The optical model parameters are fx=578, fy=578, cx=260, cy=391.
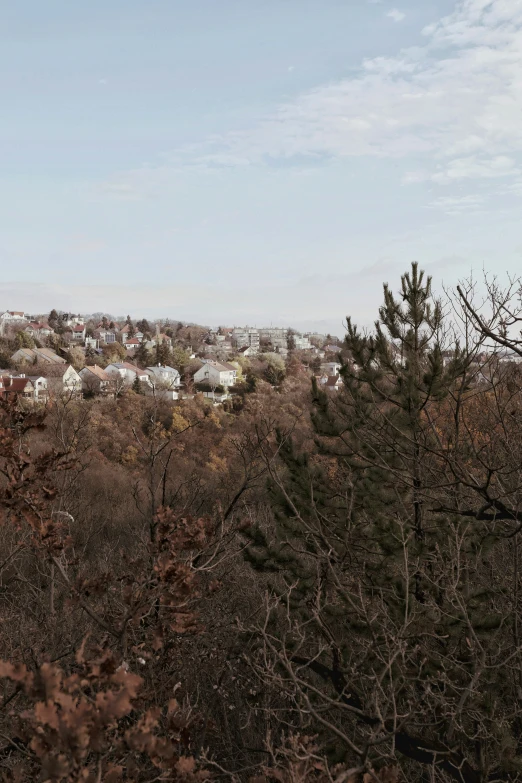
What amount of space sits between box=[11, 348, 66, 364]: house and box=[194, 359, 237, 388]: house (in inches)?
598

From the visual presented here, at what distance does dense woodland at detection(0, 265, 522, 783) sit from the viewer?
2855 millimetres

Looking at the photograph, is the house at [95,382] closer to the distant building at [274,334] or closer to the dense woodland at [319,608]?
the dense woodland at [319,608]

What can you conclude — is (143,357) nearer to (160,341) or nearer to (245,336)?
(160,341)

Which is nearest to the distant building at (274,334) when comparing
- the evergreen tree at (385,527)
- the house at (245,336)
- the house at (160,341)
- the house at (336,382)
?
the house at (245,336)

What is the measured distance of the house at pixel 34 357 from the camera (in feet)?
201

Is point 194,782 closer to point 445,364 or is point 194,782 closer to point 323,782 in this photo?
point 323,782

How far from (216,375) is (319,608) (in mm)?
60475

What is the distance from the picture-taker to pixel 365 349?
8211 millimetres

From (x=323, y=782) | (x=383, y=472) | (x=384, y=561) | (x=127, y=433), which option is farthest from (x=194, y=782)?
(x=127, y=433)

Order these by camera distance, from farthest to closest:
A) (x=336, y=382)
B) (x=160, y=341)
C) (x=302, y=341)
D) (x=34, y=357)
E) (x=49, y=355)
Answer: (x=302, y=341) < (x=160, y=341) < (x=49, y=355) < (x=34, y=357) < (x=336, y=382)

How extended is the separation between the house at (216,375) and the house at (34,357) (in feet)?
49.9

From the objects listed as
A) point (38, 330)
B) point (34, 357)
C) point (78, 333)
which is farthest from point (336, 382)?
point (78, 333)

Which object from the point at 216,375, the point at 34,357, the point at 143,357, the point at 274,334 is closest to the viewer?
the point at 34,357

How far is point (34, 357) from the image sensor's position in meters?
62.9
